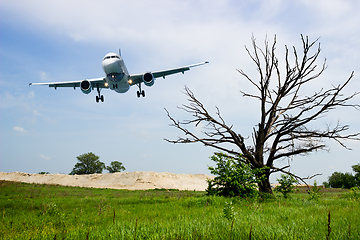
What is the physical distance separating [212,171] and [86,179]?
45375mm

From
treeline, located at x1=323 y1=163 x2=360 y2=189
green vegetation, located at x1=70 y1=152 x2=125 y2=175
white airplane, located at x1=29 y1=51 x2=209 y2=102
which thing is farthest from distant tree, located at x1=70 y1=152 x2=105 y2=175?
treeline, located at x1=323 y1=163 x2=360 y2=189

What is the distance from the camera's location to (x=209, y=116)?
13852mm

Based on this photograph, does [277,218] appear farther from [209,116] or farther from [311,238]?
[209,116]

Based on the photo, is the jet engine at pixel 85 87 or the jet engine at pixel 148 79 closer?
the jet engine at pixel 148 79

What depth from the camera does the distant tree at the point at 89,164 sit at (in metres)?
68.1

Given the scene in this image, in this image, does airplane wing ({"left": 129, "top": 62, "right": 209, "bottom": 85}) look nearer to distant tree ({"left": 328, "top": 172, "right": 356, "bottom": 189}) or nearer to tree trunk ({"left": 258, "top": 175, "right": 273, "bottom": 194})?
tree trunk ({"left": 258, "top": 175, "right": 273, "bottom": 194})

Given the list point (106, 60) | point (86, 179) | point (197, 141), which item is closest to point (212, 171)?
point (197, 141)

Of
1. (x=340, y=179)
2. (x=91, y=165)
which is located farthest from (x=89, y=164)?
(x=340, y=179)

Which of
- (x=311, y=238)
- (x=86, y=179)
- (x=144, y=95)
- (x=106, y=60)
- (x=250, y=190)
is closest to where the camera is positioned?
(x=311, y=238)

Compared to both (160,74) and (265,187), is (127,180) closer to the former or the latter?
(160,74)

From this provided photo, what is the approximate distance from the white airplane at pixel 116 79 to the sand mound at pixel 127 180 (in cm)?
1973

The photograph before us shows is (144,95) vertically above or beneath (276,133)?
above

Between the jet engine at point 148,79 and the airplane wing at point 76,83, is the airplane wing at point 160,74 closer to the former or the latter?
the jet engine at point 148,79

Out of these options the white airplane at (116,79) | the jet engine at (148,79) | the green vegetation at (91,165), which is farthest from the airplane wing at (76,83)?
the green vegetation at (91,165)
